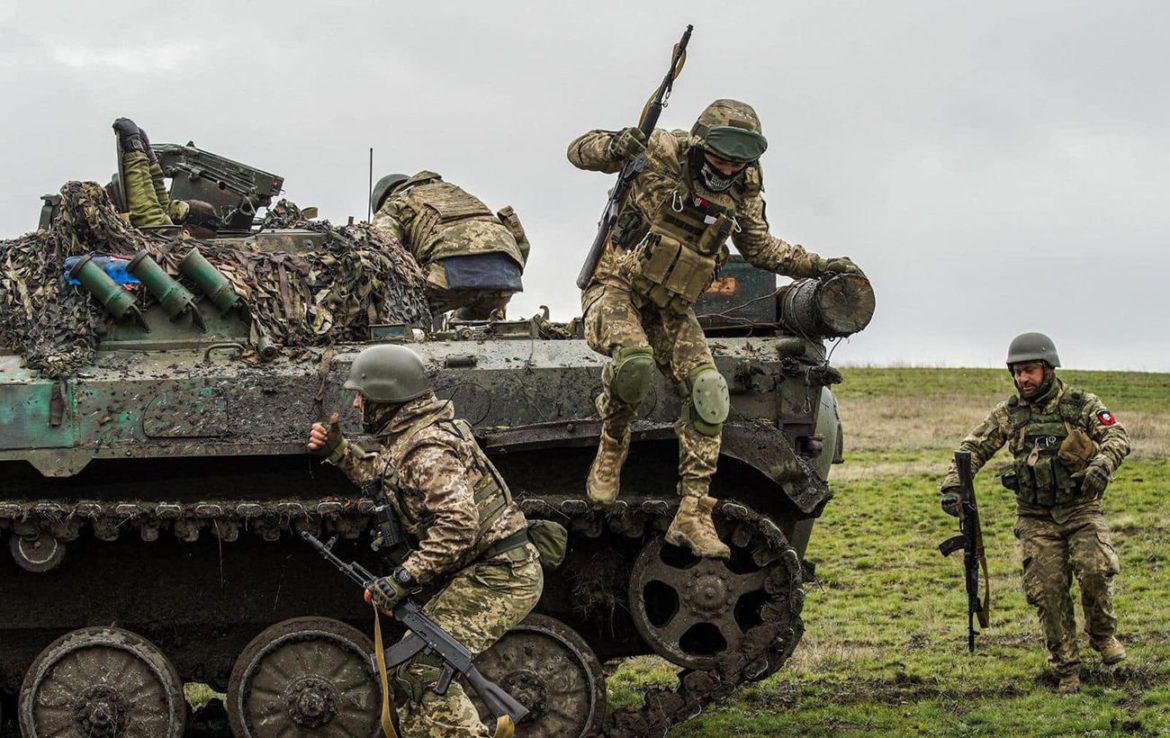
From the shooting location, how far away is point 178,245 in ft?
39.1

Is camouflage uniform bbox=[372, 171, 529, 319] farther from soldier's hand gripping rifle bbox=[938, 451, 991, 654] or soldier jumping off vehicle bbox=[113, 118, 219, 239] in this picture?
soldier's hand gripping rifle bbox=[938, 451, 991, 654]

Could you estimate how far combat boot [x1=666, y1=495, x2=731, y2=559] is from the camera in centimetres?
1065

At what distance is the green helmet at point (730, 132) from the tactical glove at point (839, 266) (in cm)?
104

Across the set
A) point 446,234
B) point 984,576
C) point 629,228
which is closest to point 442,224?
point 446,234

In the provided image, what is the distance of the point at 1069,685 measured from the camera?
12.3 m

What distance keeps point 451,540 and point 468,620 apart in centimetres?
60

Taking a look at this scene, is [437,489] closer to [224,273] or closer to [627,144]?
[627,144]

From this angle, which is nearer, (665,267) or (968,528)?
(665,267)

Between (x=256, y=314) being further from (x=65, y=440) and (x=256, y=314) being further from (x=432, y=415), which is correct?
(x=432, y=415)

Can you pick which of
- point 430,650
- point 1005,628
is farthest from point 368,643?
point 1005,628

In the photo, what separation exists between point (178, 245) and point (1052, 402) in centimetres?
643

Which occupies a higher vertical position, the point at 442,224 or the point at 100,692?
the point at 442,224

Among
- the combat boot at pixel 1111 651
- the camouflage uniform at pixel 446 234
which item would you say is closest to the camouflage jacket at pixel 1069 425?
the combat boot at pixel 1111 651

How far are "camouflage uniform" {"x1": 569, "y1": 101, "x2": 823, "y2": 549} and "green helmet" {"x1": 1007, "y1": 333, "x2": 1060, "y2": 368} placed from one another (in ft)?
8.50
